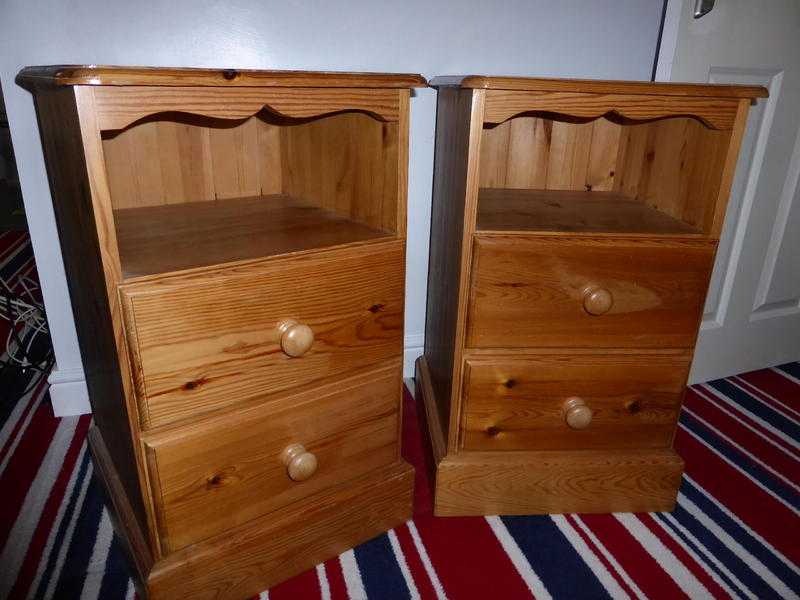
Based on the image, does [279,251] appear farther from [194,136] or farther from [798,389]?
[798,389]

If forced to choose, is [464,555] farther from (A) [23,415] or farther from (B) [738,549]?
(A) [23,415]

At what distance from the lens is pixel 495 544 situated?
40.2 inches

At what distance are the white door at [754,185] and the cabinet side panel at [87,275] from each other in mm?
1143

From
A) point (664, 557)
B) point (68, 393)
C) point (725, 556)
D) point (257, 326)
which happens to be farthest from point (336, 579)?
point (68, 393)

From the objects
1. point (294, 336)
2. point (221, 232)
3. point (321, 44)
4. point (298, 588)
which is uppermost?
point (321, 44)

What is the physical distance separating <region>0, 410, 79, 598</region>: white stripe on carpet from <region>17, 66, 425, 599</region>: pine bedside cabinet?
135 mm

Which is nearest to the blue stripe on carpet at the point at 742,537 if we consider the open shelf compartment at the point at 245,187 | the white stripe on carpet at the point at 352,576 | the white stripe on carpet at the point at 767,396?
the white stripe on carpet at the point at 767,396

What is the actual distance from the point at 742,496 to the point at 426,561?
2.21 feet

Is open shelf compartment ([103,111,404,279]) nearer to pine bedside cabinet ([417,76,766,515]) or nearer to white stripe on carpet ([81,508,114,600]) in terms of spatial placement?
pine bedside cabinet ([417,76,766,515])

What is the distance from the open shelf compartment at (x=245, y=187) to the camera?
0.85 metres

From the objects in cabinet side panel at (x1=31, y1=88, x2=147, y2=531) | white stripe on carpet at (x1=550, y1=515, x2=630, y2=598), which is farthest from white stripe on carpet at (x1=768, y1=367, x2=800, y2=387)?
cabinet side panel at (x1=31, y1=88, x2=147, y2=531)

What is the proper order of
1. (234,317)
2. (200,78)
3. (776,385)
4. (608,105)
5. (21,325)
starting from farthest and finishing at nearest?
(21,325), (776,385), (608,105), (234,317), (200,78)

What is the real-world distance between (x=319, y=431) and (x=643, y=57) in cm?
114

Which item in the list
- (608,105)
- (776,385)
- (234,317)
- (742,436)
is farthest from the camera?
(776,385)
